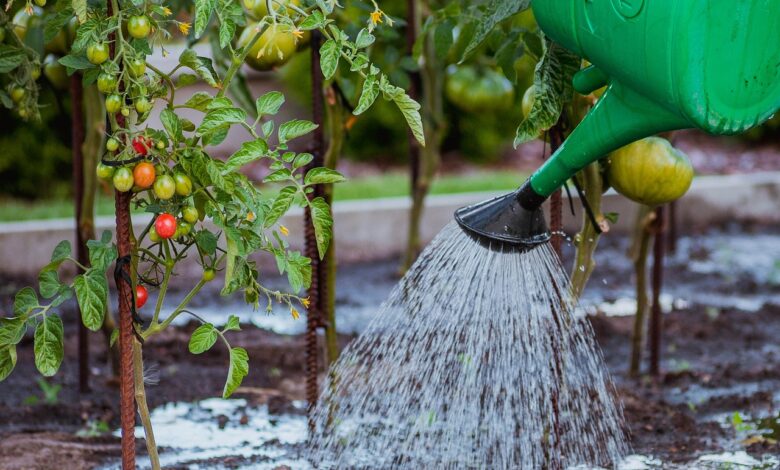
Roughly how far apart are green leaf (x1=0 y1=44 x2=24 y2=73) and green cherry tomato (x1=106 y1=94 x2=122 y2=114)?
1.55 ft

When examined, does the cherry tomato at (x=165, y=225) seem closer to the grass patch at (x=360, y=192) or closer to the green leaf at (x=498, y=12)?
the green leaf at (x=498, y=12)

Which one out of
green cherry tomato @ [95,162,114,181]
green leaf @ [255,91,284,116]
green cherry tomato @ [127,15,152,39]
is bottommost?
green cherry tomato @ [95,162,114,181]

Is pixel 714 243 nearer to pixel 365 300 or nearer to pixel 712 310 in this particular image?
pixel 712 310

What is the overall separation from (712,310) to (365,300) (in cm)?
133

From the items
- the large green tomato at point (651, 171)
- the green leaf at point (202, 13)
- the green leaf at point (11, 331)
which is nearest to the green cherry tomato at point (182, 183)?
the green leaf at point (202, 13)

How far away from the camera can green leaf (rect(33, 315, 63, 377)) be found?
169cm

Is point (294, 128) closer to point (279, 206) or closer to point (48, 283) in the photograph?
point (279, 206)

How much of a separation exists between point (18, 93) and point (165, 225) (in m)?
0.68

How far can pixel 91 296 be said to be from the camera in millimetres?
1655

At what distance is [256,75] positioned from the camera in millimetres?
7098

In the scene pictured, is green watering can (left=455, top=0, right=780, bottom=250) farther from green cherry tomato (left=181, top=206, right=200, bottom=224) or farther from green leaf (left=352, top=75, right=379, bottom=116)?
green cherry tomato (left=181, top=206, right=200, bottom=224)

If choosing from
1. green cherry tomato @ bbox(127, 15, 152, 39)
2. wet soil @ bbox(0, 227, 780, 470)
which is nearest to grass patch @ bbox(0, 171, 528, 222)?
wet soil @ bbox(0, 227, 780, 470)

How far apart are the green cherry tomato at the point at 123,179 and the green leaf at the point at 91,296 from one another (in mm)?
160

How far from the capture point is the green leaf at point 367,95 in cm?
160
